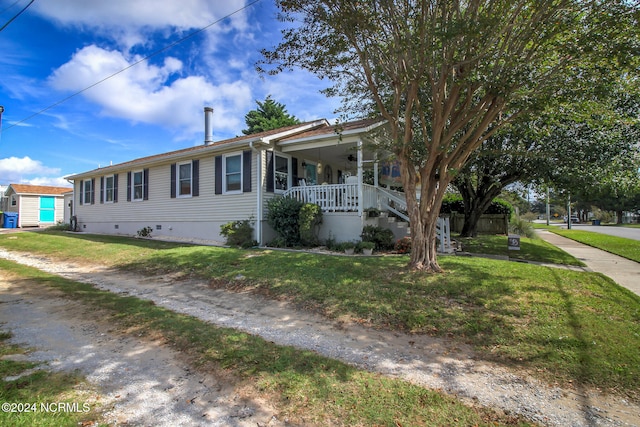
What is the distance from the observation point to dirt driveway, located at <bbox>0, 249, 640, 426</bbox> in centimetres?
258

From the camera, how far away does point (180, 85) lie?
42.8 ft

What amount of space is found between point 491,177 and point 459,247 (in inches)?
172

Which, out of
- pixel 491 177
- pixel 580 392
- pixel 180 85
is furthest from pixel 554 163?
pixel 180 85

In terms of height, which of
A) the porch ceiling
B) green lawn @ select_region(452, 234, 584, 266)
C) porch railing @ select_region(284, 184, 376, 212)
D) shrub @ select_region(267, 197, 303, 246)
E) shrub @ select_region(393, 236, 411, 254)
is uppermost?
the porch ceiling

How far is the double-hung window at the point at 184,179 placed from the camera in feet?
45.5

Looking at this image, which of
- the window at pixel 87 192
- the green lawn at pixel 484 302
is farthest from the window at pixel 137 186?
the green lawn at pixel 484 302

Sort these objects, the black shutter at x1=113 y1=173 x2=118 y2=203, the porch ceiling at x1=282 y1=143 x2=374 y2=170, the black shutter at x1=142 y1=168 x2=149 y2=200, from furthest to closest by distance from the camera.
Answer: the black shutter at x1=113 y1=173 x2=118 y2=203 → the black shutter at x1=142 y1=168 x2=149 y2=200 → the porch ceiling at x1=282 y1=143 x2=374 y2=170

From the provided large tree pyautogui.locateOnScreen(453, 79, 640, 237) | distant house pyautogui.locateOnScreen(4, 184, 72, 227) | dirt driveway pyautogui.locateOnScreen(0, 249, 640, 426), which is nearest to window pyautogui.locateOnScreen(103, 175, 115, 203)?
dirt driveway pyautogui.locateOnScreen(0, 249, 640, 426)

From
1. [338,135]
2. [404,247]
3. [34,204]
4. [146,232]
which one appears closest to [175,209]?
[146,232]

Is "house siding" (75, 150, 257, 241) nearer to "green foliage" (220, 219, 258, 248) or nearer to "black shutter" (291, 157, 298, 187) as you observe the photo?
"green foliage" (220, 219, 258, 248)

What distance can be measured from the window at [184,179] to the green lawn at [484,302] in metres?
5.75

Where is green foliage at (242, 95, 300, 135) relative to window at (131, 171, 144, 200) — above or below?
above

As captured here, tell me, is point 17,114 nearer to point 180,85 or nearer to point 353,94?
point 180,85

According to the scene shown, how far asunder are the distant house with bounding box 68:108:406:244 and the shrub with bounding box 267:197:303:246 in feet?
2.36
